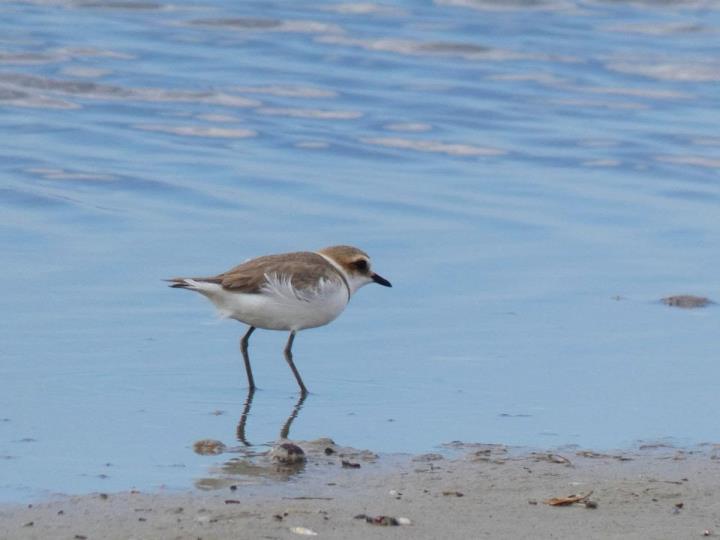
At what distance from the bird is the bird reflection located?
11 centimetres

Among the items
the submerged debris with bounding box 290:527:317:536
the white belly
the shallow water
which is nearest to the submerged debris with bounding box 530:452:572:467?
the shallow water

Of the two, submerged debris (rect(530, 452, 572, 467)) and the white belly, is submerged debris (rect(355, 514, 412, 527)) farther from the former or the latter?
the white belly

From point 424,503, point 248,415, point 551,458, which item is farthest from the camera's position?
point 248,415

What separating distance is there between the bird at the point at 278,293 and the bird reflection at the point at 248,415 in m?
0.11

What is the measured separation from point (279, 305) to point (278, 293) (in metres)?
0.07

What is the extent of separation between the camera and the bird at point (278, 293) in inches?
333

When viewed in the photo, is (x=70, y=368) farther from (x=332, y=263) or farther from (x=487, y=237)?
(x=487, y=237)

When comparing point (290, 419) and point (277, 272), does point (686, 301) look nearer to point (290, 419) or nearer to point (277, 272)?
point (277, 272)

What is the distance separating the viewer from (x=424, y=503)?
608 cm

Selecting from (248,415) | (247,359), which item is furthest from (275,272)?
(248,415)

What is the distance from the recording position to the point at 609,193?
1473 cm

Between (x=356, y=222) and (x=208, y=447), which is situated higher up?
(x=208, y=447)

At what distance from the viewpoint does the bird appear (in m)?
8.45

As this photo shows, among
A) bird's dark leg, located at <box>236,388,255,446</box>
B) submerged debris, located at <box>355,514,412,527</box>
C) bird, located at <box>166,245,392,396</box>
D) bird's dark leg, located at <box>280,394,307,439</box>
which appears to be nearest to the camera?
submerged debris, located at <box>355,514,412,527</box>
